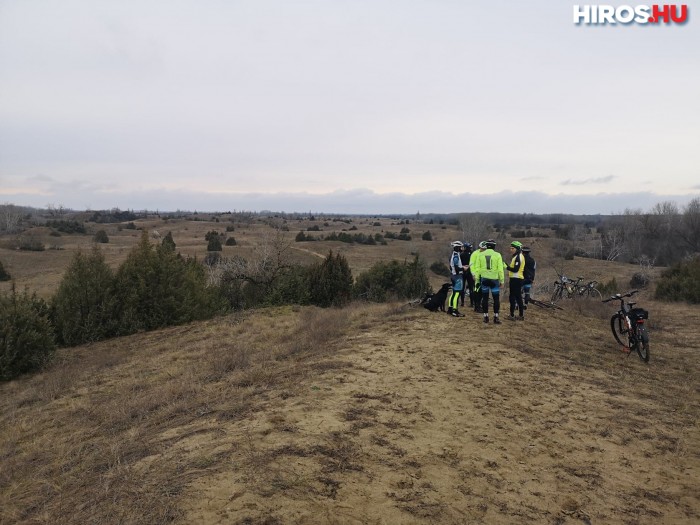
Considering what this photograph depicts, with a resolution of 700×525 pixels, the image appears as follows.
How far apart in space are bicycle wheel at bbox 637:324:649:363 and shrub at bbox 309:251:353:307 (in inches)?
480

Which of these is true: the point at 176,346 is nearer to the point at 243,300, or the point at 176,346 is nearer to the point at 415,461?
the point at 243,300

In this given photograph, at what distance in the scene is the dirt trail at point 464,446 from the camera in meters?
3.69

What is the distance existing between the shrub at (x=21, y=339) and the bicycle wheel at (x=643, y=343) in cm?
1451

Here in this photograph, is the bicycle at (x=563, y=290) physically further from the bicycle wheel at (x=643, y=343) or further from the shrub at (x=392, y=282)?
the bicycle wheel at (x=643, y=343)

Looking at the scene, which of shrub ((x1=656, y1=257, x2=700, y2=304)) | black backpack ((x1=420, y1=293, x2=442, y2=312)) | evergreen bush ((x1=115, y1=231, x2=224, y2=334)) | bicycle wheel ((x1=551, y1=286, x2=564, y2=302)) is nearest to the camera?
black backpack ((x1=420, y1=293, x2=442, y2=312))

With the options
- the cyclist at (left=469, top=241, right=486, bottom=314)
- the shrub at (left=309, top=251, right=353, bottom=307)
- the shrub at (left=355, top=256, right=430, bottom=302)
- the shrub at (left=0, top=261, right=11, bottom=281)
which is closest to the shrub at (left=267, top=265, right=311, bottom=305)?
the shrub at (left=309, top=251, right=353, bottom=307)

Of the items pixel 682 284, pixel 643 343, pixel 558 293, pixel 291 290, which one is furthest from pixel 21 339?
pixel 682 284

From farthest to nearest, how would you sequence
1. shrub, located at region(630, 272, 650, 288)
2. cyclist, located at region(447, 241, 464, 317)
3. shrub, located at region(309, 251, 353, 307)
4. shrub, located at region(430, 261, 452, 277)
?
1. shrub, located at region(430, 261, 452, 277)
2. shrub, located at region(630, 272, 650, 288)
3. shrub, located at region(309, 251, 353, 307)
4. cyclist, located at region(447, 241, 464, 317)

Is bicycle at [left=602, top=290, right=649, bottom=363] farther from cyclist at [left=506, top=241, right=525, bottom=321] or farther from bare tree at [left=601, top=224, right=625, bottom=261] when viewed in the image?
bare tree at [left=601, top=224, right=625, bottom=261]

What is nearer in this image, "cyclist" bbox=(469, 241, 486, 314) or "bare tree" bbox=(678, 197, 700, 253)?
"cyclist" bbox=(469, 241, 486, 314)

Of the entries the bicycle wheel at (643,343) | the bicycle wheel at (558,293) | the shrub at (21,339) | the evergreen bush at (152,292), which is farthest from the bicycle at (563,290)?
the shrub at (21,339)

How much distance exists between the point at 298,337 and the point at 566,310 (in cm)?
861

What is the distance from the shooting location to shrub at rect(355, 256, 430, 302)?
21.3 meters

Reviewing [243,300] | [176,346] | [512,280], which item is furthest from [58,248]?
[512,280]
